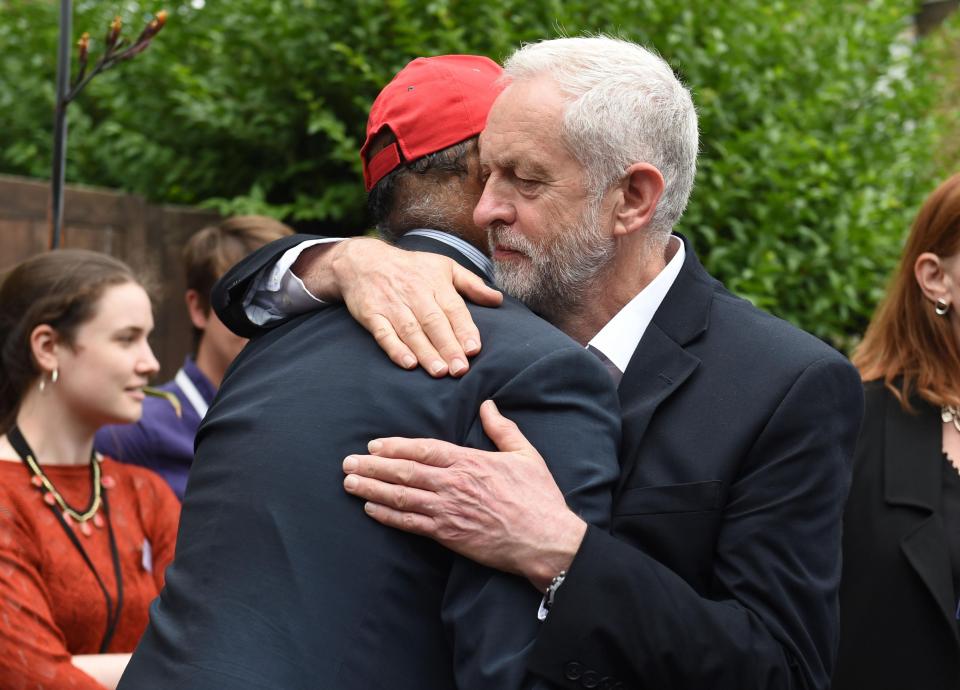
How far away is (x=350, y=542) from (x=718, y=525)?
0.65 metres

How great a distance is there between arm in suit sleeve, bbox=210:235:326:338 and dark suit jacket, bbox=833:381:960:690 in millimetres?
1802

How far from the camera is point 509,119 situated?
84.7 inches

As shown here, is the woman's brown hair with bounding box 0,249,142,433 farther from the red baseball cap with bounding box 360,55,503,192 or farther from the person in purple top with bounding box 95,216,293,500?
the red baseball cap with bounding box 360,55,503,192

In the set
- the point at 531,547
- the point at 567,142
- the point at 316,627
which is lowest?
the point at 316,627

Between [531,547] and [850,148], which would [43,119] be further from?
[531,547]

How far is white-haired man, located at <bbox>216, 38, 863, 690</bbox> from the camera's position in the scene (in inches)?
70.4

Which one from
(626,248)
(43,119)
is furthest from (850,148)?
(43,119)

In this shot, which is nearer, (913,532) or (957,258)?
(913,532)

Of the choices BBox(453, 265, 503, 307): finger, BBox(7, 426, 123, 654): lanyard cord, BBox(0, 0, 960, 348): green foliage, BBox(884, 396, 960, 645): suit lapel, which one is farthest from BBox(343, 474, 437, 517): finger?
BBox(0, 0, 960, 348): green foliage

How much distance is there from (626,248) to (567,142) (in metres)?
0.26

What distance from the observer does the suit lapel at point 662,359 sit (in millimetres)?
2076

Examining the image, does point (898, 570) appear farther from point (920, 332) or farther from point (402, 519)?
point (402, 519)

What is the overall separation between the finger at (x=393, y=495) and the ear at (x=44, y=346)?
190 centimetres

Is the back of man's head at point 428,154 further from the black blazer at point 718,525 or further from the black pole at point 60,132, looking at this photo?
the black pole at point 60,132
